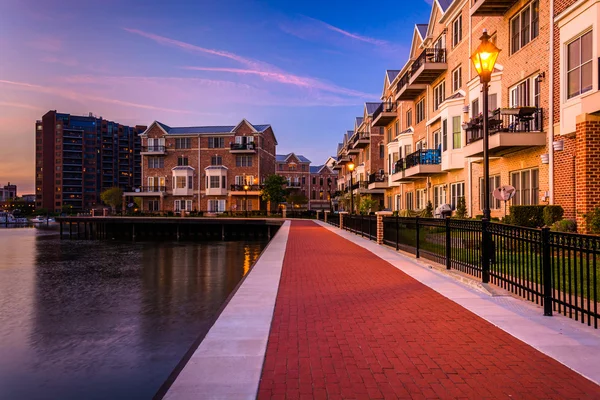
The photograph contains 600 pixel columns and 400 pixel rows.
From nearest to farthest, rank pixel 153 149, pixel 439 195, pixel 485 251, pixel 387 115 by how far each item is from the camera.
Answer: pixel 485 251, pixel 439 195, pixel 387 115, pixel 153 149

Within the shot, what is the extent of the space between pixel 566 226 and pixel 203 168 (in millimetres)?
55897

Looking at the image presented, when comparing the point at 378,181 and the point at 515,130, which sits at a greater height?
the point at 515,130

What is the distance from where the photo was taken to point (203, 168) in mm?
63469

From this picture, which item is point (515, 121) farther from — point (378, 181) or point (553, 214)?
point (378, 181)

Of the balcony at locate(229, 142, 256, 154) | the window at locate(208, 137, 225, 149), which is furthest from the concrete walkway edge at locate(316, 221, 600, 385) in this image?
the window at locate(208, 137, 225, 149)

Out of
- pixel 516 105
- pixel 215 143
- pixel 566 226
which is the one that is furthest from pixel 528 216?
pixel 215 143

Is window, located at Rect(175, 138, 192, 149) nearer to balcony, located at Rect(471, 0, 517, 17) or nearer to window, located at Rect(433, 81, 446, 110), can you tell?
window, located at Rect(433, 81, 446, 110)

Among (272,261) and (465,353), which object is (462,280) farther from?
(272,261)

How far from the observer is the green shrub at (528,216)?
1434 cm

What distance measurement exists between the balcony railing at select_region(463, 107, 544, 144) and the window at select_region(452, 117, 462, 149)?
3866mm

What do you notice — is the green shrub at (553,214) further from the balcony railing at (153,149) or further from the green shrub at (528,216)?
the balcony railing at (153,149)

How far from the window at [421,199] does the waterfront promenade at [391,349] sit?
22.2 metres

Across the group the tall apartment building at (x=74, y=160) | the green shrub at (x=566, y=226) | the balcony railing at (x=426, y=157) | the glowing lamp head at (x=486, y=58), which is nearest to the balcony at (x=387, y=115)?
the balcony railing at (x=426, y=157)

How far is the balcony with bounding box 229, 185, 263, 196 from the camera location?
200 feet
